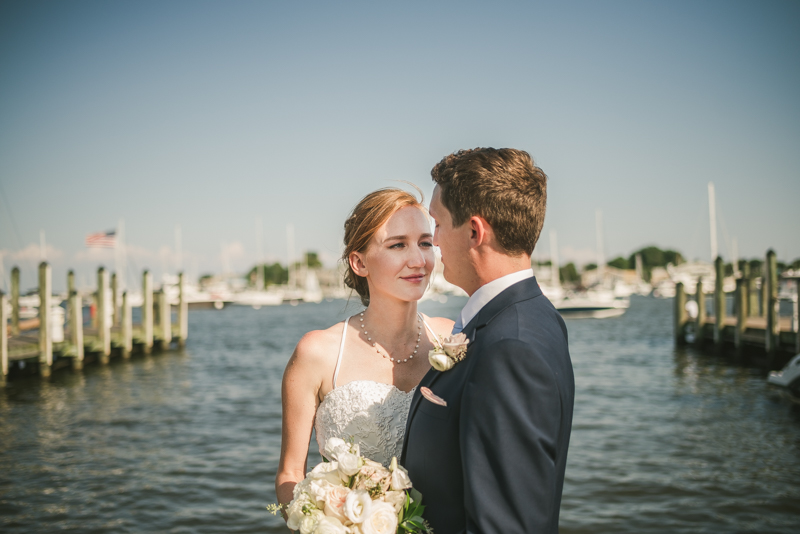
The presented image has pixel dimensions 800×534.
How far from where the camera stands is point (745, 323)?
896 inches

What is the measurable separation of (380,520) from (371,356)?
1430 millimetres

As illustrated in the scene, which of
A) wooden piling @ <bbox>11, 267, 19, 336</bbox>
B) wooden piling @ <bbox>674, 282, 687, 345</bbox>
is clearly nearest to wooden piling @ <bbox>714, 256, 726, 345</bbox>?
wooden piling @ <bbox>674, 282, 687, 345</bbox>

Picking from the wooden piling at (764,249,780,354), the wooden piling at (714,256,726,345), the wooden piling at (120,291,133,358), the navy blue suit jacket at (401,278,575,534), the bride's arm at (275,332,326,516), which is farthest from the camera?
the wooden piling at (120,291,133,358)

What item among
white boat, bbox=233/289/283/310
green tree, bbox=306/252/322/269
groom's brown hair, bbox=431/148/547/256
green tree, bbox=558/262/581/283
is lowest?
white boat, bbox=233/289/283/310

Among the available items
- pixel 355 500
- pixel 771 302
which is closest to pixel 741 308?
pixel 771 302

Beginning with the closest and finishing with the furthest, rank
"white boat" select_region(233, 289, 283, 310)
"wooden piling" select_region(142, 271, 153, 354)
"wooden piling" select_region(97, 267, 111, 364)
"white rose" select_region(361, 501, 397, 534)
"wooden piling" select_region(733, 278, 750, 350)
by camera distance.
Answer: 1. "white rose" select_region(361, 501, 397, 534)
2. "wooden piling" select_region(733, 278, 750, 350)
3. "wooden piling" select_region(97, 267, 111, 364)
4. "wooden piling" select_region(142, 271, 153, 354)
5. "white boat" select_region(233, 289, 283, 310)

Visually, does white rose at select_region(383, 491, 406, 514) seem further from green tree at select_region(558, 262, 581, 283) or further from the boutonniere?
green tree at select_region(558, 262, 581, 283)

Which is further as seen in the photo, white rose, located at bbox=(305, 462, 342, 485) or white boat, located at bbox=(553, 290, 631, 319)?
white boat, located at bbox=(553, 290, 631, 319)

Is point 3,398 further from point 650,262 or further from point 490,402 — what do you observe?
point 650,262

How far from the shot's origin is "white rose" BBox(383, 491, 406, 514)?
2.12 m

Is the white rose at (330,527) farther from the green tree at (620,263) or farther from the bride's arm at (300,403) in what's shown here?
the green tree at (620,263)

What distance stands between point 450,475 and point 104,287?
24652 mm

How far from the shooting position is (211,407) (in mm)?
17703

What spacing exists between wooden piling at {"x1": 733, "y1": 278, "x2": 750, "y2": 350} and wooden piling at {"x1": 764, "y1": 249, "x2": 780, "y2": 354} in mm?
2818
